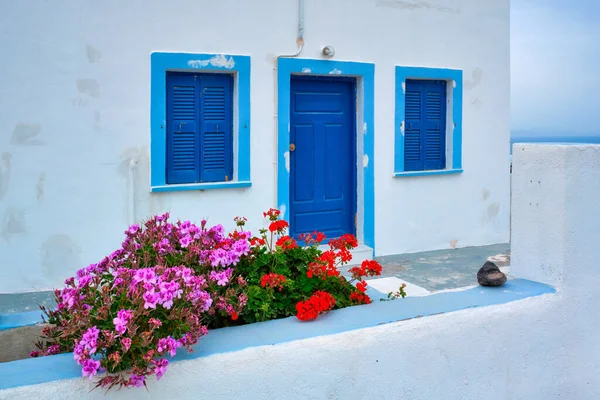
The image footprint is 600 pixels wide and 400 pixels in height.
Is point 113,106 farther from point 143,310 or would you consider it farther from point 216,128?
point 143,310

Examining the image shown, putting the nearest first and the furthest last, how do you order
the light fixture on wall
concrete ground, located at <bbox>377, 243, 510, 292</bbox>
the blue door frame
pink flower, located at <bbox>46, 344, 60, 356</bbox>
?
pink flower, located at <bbox>46, 344, 60, 356</bbox> → concrete ground, located at <bbox>377, 243, 510, 292</bbox> → the blue door frame → the light fixture on wall

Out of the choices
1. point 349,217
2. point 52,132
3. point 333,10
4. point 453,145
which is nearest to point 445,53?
point 453,145

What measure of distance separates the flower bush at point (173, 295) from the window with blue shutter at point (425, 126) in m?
4.91

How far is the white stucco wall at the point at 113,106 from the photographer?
5.83 meters

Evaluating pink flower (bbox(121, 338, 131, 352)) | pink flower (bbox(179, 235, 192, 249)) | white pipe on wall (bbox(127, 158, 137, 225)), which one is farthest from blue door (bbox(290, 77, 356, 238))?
pink flower (bbox(121, 338, 131, 352))

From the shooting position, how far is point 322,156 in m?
7.45

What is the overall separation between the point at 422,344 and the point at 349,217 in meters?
→ 4.86

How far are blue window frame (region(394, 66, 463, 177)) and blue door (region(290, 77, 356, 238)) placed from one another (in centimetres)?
66

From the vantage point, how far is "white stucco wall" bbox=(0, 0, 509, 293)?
5.83 m

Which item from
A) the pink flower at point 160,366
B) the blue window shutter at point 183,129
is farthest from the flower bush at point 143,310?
the blue window shutter at point 183,129

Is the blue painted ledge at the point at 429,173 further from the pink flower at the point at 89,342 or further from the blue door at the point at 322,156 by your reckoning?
the pink flower at the point at 89,342

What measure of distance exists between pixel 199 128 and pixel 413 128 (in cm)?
297

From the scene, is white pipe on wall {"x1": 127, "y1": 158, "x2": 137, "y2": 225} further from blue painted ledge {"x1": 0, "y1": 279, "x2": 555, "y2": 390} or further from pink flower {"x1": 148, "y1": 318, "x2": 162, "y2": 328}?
pink flower {"x1": 148, "y1": 318, "x2": 162, "y2": 328}

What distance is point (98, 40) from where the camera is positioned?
6039 millimetres
